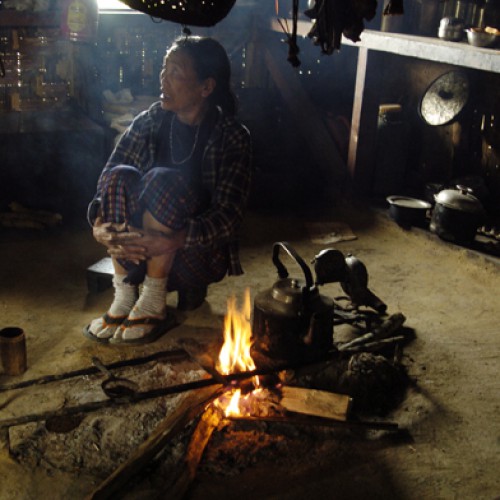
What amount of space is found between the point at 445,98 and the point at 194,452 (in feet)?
18.8

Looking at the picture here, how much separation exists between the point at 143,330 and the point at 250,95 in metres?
5.36

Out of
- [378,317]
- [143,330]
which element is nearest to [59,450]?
[143,330]

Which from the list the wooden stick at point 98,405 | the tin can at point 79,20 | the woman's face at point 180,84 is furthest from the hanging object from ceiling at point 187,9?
the tin can at point 79,20

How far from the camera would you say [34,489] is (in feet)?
9.03

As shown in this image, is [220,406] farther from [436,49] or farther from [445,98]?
[445,98]

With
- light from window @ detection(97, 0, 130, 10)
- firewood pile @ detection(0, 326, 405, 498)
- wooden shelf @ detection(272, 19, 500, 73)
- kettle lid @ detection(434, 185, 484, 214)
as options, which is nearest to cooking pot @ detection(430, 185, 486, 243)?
kettle lid @ detection(434, 185, 484, 214)

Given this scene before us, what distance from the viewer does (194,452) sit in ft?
9.55

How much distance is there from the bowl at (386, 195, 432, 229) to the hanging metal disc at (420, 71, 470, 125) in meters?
1.18

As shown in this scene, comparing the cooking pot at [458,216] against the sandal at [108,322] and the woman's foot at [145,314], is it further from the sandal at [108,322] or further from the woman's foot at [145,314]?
the sandal at [108,322]

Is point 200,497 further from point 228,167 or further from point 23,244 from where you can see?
point 23,244

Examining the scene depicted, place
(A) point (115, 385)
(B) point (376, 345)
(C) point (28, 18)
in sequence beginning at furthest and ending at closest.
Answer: (C) point (28, 18)
(B) point (376, 345)
(A) point (115, 385)

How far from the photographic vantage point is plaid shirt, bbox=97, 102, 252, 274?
385 cm

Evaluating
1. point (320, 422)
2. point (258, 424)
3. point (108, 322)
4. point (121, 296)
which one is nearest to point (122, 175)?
point (121, 296)

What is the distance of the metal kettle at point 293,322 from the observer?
3398 millimetres
